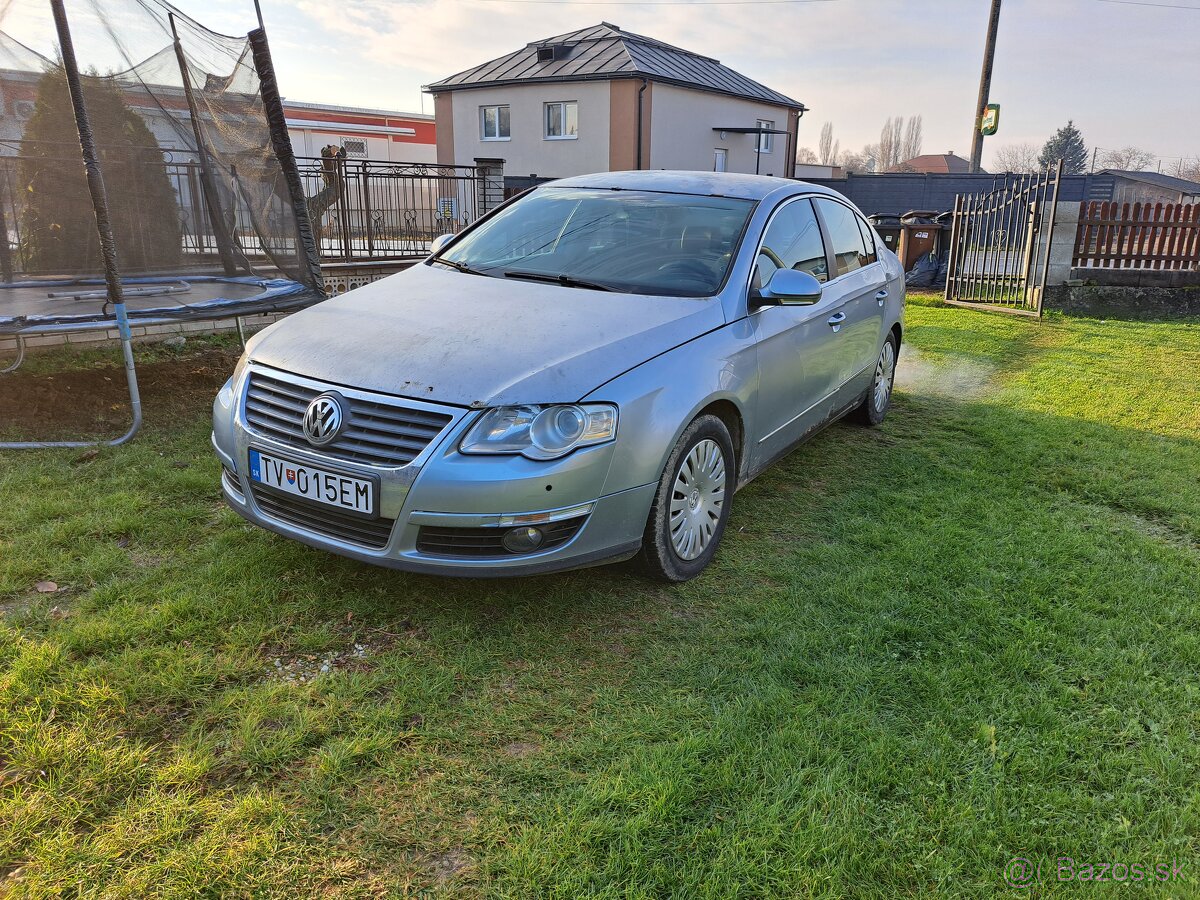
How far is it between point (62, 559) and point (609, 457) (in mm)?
2372

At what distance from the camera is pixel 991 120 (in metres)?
21.6

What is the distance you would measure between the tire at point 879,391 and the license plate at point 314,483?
3893 mm

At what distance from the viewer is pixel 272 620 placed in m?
3.06

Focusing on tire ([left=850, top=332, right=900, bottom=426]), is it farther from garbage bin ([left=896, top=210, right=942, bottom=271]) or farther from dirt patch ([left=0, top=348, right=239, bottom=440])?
garbage bin ([left=896, top=210, right=942, bottom=271])

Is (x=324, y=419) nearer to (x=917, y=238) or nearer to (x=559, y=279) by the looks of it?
(x=559, y=279)

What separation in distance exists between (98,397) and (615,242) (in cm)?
410

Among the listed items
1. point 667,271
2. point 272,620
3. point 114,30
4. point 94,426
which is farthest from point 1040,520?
point 114,30

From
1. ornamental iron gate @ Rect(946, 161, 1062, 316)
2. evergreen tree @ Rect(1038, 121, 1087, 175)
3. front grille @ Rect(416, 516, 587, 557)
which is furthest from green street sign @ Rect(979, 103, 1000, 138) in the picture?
evergreen tree @ Rect(1038, 121, 1087, 175)

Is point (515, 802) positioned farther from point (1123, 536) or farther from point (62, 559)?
point (1123, 536)

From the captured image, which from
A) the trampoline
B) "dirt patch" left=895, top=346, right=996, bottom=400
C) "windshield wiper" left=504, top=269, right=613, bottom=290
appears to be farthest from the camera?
"dirt patch" left=895, top=346, right=996, bottom=400

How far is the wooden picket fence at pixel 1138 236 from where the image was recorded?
39.2 feet

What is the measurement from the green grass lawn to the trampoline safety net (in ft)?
6.44

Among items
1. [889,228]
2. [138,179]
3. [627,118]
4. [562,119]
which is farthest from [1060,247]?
[562,119]

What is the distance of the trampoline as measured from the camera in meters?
5.26
